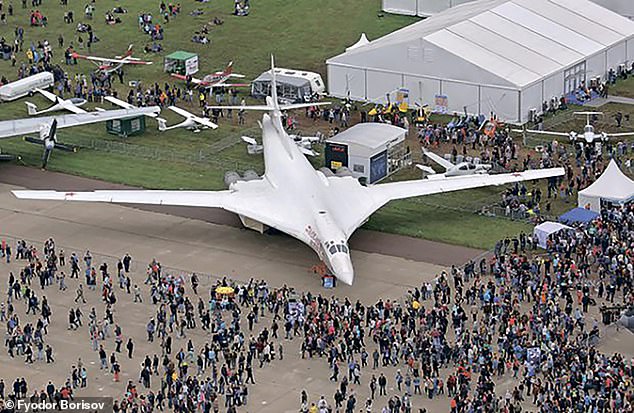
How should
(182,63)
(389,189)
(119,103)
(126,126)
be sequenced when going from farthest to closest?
1. (182,63)
2. (119,103)
3. (126,126)
4. (389,189)

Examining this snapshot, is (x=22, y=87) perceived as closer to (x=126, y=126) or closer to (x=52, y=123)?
(x=126, y=126)

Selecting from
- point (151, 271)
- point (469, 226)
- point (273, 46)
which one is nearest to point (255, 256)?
point (151, 271)

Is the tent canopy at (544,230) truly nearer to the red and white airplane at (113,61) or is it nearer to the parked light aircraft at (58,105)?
the parked light aircraft at (58,105)

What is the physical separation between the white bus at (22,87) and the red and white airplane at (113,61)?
18.9 feet

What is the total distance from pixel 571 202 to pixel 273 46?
43661 mm

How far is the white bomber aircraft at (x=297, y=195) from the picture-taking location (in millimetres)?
Answer: 83000

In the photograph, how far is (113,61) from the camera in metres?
122

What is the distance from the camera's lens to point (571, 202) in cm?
9131

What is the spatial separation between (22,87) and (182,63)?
12.8 metres

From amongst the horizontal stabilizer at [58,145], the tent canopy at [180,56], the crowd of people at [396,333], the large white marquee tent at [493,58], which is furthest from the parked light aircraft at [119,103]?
the crowd of people at [396,333]

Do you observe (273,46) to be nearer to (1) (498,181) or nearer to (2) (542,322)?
(1) (498,181)

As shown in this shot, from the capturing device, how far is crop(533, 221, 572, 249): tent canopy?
83.0m

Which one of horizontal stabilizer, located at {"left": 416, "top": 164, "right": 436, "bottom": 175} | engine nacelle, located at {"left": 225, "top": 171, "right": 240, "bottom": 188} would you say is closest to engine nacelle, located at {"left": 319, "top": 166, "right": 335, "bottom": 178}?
engine nacelle, located at {"left": 225, "top": 171, "right": 240, "bottom": 188}

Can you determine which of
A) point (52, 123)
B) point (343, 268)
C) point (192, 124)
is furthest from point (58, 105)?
point (343, 268)
